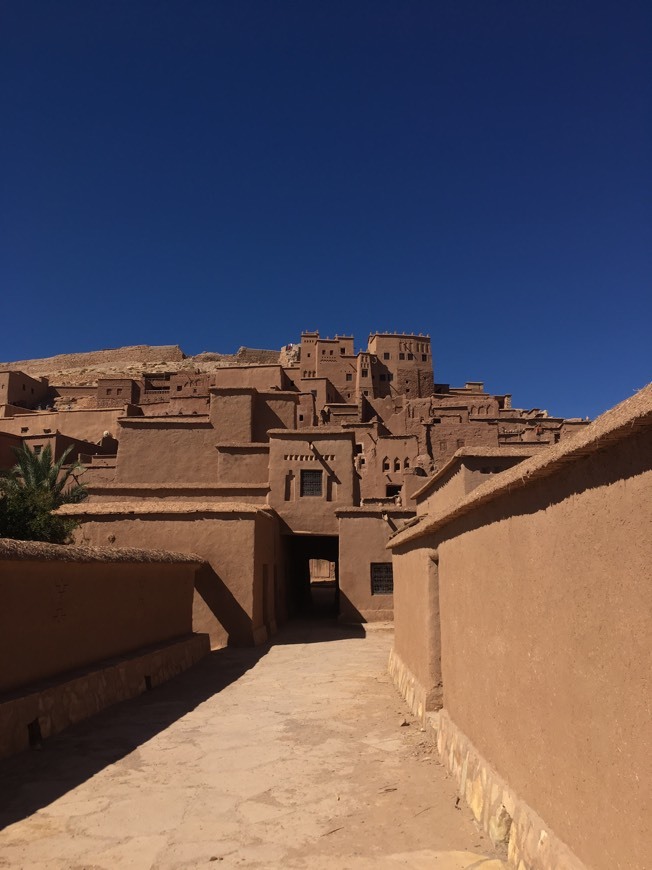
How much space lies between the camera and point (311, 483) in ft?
72.9

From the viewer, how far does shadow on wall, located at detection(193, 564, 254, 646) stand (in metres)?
15.7

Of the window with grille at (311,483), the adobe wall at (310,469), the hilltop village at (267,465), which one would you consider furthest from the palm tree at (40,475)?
the window with grille at (311,483)

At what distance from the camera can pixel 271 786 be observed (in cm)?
621

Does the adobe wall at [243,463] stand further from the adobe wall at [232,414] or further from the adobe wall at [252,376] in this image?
the adobe wall at [252,376]

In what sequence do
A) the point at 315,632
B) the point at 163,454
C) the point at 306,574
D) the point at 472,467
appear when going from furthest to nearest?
the point at 306,574
the point at 163,454
the point at 315,632
the point at 472,467

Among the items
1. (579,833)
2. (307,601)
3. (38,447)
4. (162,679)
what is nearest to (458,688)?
(579,833)

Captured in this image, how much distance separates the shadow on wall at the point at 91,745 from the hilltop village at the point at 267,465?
499cm

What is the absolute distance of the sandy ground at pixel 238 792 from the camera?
185 inches

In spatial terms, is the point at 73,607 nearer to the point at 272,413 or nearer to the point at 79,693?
the point at 79,693

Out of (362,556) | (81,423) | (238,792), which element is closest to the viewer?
(238,792)

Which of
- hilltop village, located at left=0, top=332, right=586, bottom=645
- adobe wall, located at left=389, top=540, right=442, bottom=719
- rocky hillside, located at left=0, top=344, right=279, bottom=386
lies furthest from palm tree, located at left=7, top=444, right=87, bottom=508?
rocky hillside, located at left=0, top=344, right=279, bottom=386

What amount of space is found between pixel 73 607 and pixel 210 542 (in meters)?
7.34

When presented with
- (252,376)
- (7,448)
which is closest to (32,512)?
(7,448)

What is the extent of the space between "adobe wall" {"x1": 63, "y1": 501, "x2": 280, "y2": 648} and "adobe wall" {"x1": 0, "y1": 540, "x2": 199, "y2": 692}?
3.01m
